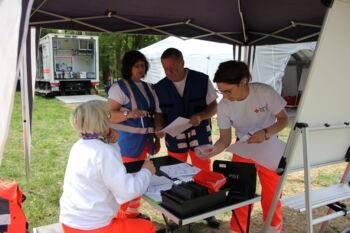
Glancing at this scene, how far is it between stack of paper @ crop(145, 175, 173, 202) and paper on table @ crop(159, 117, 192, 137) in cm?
56

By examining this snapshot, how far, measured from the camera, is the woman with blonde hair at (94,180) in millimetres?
1615

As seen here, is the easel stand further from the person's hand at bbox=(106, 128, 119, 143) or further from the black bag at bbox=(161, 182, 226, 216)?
the person's hand at bbox=(106, 128, 119, 143)

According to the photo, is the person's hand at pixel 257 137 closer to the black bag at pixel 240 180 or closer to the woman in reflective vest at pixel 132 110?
the black bag at pixel 240 180

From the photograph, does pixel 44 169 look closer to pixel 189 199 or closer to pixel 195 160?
pixel 195 160

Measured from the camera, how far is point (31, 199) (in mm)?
3732

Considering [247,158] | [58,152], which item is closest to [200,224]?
[247,158]

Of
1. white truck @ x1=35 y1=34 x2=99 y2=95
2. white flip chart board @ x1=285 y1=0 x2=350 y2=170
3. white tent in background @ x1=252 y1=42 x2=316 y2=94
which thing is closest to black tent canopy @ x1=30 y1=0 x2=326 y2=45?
white flip chart board @ x1=285 y1=0 x2=350 y2=170

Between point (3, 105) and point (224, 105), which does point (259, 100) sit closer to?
point (224, 105)

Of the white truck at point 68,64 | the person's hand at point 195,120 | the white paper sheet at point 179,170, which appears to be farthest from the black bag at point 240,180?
the white truck at point 68,64

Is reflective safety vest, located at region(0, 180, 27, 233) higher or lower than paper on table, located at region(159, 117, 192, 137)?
lower

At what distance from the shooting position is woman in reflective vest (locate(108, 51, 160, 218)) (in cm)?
282

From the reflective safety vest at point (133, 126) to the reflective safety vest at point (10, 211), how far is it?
1.08 meters

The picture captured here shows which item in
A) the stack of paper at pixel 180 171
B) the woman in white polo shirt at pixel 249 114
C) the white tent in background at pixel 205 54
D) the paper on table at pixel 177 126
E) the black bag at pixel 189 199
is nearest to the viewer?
the black bag at pixel 189 199

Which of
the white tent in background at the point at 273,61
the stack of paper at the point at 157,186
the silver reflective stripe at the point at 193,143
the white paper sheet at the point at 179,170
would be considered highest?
the white tent in background at the point at 273,61
